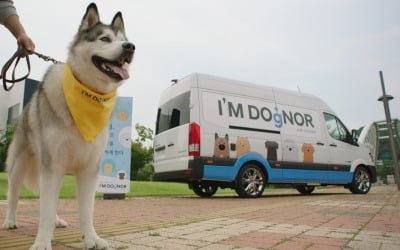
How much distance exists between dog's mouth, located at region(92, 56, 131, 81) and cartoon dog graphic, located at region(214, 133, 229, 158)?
6.21 m

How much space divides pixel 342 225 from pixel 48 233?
351cm

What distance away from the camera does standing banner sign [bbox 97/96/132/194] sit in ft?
30.0

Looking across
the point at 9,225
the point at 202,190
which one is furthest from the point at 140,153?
the point at 9,225

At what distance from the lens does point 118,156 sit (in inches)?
373

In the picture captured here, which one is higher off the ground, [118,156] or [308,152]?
[308,152]

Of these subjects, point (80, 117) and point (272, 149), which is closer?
point (80, 117)

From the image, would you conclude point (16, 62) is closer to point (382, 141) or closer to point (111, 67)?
point (111, 67)

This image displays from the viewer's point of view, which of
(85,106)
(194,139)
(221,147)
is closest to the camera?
(85,106)

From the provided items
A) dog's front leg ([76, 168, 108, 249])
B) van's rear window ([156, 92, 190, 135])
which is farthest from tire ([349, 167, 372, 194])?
dog's front leg ([76, 168, 108, 249])

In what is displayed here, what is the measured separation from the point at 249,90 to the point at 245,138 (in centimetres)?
146

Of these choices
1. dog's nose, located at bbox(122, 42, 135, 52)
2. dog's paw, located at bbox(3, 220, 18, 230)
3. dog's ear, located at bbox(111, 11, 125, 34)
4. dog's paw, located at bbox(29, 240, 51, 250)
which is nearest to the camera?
dog's paw, located at bbox(29, 240, 51, 250)

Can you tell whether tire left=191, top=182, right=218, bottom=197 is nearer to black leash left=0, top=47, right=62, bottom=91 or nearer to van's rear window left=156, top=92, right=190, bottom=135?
van's rear window left=156, top=92, right=190, bottom=135

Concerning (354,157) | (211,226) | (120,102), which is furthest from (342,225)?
(354,157)

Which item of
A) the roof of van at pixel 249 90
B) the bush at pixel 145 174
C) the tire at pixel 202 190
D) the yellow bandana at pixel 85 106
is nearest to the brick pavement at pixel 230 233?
the yellow bandana at pixel 85 106
